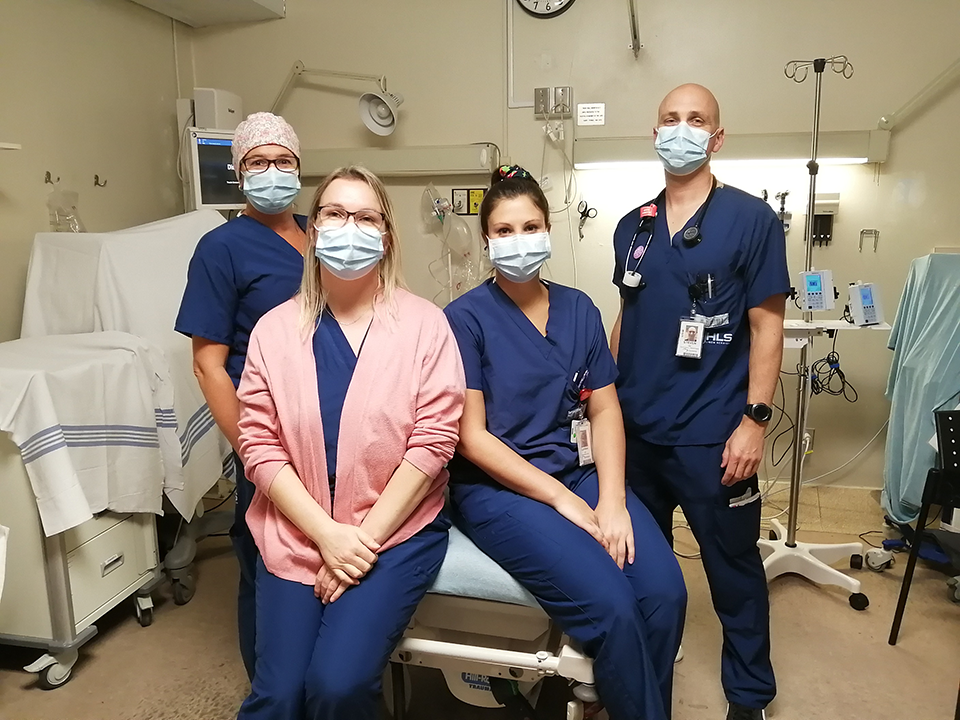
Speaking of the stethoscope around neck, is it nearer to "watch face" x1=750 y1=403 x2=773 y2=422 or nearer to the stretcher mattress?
"watch face" x1=750 y1=403 x2=773 y2=422

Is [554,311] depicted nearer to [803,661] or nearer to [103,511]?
[803,661]

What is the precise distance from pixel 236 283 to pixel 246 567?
695 mm

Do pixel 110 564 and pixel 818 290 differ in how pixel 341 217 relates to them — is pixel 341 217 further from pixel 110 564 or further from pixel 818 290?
pixel 818 290


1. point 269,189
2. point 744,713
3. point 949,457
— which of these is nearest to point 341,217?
point 269,189

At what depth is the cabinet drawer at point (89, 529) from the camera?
2.04 m

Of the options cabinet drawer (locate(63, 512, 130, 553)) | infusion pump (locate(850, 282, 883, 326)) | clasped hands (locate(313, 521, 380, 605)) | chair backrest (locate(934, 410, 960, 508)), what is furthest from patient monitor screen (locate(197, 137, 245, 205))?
chair backrest (locate(934, 410, 960, 508))

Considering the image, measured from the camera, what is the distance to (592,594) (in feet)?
4.46

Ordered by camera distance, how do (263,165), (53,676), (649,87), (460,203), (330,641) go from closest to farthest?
(330,641) < (263,165) < (53,676) < (649,87) < (460,203)

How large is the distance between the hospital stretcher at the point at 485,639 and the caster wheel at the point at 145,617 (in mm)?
1125

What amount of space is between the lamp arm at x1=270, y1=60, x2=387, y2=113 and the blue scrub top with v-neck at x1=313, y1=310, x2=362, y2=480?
225 cm

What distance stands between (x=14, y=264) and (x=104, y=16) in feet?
3.95

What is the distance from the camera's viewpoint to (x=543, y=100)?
127 inches

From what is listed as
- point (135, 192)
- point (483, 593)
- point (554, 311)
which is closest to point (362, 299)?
point (554, 311)

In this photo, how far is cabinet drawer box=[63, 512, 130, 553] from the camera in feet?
6.70
